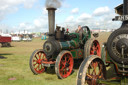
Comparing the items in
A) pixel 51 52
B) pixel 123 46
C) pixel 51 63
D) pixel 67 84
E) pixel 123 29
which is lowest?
pixel 67 84

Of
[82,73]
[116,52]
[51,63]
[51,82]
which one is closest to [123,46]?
[116,52]

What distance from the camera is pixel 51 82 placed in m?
4.60

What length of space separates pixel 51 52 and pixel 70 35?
1.38m

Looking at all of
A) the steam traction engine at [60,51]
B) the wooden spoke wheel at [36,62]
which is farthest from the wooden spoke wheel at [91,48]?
the wooden spoke wheel at [36,62]

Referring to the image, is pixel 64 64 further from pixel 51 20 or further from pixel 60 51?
pixel 51 20

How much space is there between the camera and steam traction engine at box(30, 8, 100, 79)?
523 cm

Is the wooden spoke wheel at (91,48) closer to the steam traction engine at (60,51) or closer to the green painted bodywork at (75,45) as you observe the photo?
the steam traction engine at (60,51)

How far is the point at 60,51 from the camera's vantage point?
5.59 m

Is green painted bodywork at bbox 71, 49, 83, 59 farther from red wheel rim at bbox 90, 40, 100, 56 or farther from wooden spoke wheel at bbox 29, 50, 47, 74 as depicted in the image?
wooden spoke wheel at bbox 29, 50, 47, 74

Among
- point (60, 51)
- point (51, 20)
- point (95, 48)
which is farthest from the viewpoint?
point (95, 48)

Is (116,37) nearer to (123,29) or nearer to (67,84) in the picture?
(123,29)

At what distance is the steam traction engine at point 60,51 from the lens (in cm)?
523

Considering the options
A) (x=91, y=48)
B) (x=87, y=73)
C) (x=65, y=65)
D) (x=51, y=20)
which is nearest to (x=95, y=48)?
(x=91, y=48)

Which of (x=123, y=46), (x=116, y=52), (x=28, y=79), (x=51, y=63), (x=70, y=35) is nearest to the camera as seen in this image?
(x=123, y=46)
